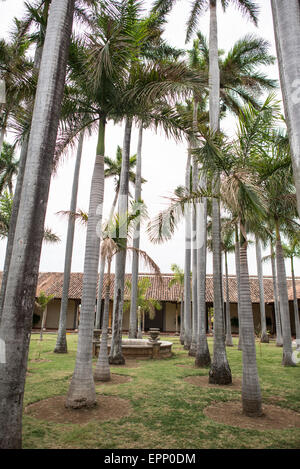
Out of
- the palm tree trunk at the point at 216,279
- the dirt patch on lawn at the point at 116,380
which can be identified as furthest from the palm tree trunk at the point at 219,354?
the dirt patch on lawn at the point at 116,380

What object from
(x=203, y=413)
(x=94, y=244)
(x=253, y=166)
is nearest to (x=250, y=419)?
(x=203, y=413)

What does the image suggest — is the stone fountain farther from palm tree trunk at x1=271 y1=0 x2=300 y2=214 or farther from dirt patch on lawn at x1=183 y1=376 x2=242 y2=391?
palm tree trunk at x1=271 y1=0 x2=300 y2=214

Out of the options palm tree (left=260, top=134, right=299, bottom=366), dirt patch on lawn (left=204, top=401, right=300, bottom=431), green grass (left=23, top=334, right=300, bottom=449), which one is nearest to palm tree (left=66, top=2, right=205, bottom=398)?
green grass (left=23, top=334, right=300, bottom=449)

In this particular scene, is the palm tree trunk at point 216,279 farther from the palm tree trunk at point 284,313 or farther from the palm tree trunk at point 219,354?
the palm tree trunk at point 284,313

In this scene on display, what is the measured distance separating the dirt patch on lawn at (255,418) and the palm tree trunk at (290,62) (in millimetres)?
4100

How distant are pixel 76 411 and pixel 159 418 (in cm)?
158

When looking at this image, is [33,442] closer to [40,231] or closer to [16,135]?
[40,231]

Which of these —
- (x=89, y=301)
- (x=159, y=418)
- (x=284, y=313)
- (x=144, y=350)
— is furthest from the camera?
(x=144, y=350)

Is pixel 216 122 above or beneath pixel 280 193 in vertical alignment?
above

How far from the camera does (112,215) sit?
8547mm

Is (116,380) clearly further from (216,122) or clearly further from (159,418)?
(216,122)

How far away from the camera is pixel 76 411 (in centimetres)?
570

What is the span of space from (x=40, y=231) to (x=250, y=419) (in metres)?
4.99

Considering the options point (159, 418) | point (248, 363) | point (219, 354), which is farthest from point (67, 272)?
point (248, 363)
